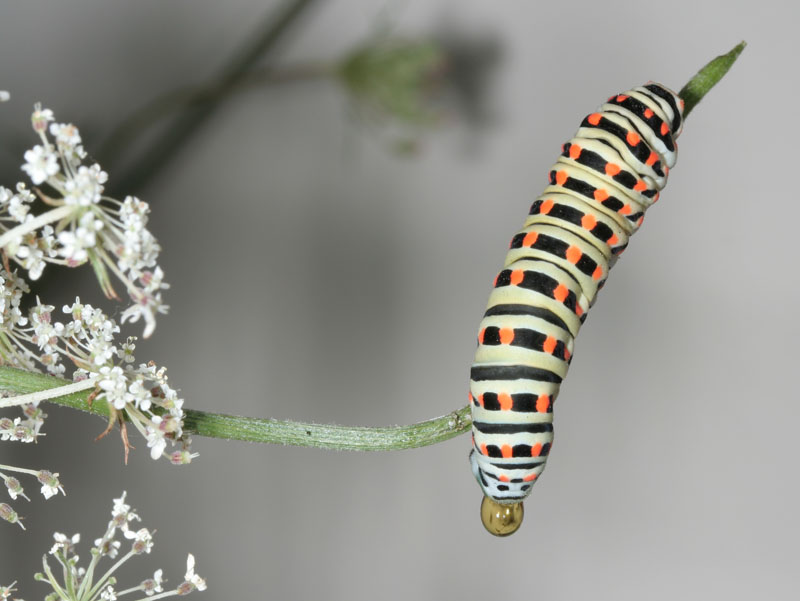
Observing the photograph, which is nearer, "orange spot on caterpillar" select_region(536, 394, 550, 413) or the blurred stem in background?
"orange spot on caterpillar" select_region(536, 394, 550, 413)

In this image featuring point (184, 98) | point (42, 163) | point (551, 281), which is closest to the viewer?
point (42, 163)

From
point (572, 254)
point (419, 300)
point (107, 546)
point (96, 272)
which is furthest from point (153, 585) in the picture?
point (419, 300)

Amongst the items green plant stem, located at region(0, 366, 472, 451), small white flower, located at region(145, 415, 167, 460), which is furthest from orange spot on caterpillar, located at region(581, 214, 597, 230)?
small white flower, located at region(145, 415, 167, 460)

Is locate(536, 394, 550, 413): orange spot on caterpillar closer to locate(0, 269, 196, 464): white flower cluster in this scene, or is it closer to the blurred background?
locate(0, 269, 196, 464): white flower cluster

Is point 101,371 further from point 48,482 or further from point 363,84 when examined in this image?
point 363,84

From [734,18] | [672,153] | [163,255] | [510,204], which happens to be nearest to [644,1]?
[734,18]

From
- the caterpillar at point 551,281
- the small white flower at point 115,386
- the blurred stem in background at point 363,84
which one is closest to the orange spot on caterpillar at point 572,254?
the caterpillar at point 551,281

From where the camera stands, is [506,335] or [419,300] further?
[419,300]

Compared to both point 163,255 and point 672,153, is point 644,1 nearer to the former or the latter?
point 163,255
